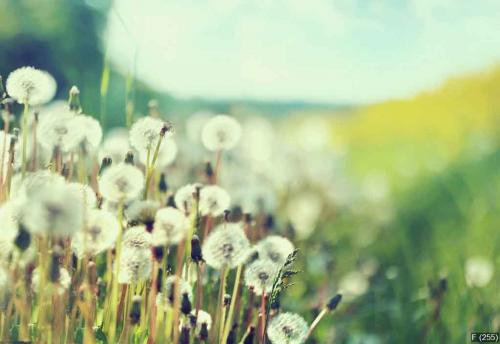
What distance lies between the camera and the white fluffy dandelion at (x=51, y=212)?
1.18 metres

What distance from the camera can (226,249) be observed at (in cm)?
164

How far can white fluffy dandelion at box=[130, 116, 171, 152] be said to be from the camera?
1.80 m

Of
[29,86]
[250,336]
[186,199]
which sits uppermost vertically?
[29,86]

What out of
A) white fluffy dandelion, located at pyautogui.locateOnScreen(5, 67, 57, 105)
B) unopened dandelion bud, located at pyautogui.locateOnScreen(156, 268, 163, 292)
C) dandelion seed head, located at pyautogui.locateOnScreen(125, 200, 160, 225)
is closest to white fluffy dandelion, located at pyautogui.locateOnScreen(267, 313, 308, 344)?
unopened dandelion bud, located at pyautogui.locateOnScreen(156, 268, 163, 292)

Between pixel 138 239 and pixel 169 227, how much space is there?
0.12m

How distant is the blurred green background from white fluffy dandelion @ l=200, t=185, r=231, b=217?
547mm

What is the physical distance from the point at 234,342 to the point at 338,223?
3.46 metres

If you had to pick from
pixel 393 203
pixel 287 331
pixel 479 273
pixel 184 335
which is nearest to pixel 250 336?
pixel 287 331

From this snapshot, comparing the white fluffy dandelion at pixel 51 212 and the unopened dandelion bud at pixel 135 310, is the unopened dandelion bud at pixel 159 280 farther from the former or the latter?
the white fluffy dandelion at pixel 51 212

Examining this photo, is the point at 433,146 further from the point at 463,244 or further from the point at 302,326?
the point at 302,326

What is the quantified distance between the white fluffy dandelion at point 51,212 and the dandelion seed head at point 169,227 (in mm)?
334

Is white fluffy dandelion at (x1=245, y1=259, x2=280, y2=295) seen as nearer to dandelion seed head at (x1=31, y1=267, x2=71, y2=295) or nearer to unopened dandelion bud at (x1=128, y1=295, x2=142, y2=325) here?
unopened dandelion bud at (x1=128, y1=295, x2=142, y2=325)

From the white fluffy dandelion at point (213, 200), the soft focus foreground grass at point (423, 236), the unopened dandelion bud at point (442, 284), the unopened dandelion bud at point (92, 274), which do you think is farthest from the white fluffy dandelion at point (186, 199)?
the soft focus foreground grass at point (423, 236)

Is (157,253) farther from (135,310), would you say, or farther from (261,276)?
(261,276)
